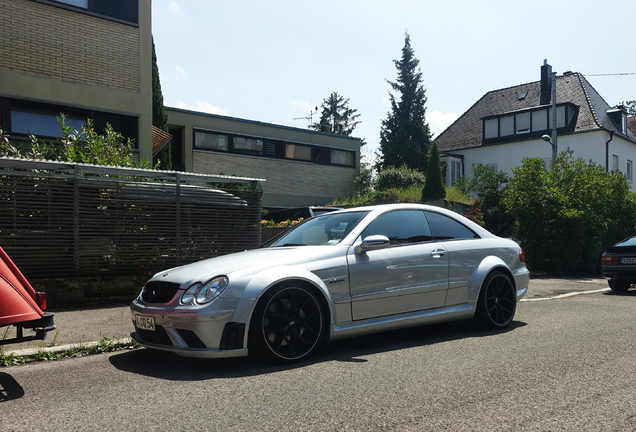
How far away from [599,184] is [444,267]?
13.6 meters

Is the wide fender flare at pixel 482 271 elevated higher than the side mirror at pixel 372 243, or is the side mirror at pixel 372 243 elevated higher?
the side mirror at pixel 372 243

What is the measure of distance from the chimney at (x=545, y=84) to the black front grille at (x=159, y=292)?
37.6 metres

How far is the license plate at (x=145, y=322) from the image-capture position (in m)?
5.04

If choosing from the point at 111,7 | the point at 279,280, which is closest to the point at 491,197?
the point at 111,7

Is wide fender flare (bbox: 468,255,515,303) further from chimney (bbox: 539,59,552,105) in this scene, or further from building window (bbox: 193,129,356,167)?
chimney (bbox: 539,59,552,105)

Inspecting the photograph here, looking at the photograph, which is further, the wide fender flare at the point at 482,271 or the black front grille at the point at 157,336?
the wide fender flare at the point at 482,271

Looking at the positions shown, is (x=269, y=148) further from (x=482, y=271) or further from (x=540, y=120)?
(x=482, y=271)

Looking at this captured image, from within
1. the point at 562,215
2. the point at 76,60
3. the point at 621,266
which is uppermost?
the point at 76,60

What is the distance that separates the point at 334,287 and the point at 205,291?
4.06 feet

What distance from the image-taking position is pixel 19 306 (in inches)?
170

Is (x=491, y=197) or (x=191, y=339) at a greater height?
(x=491, y=197)

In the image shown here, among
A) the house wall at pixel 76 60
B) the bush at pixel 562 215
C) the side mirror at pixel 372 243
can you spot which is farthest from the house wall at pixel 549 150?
the side mirror at pixel 372 243

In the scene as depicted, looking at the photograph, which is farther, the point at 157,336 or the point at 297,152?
the point at 297,152

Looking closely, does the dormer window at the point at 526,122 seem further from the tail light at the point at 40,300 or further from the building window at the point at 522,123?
the tail light at the point at 40,300
